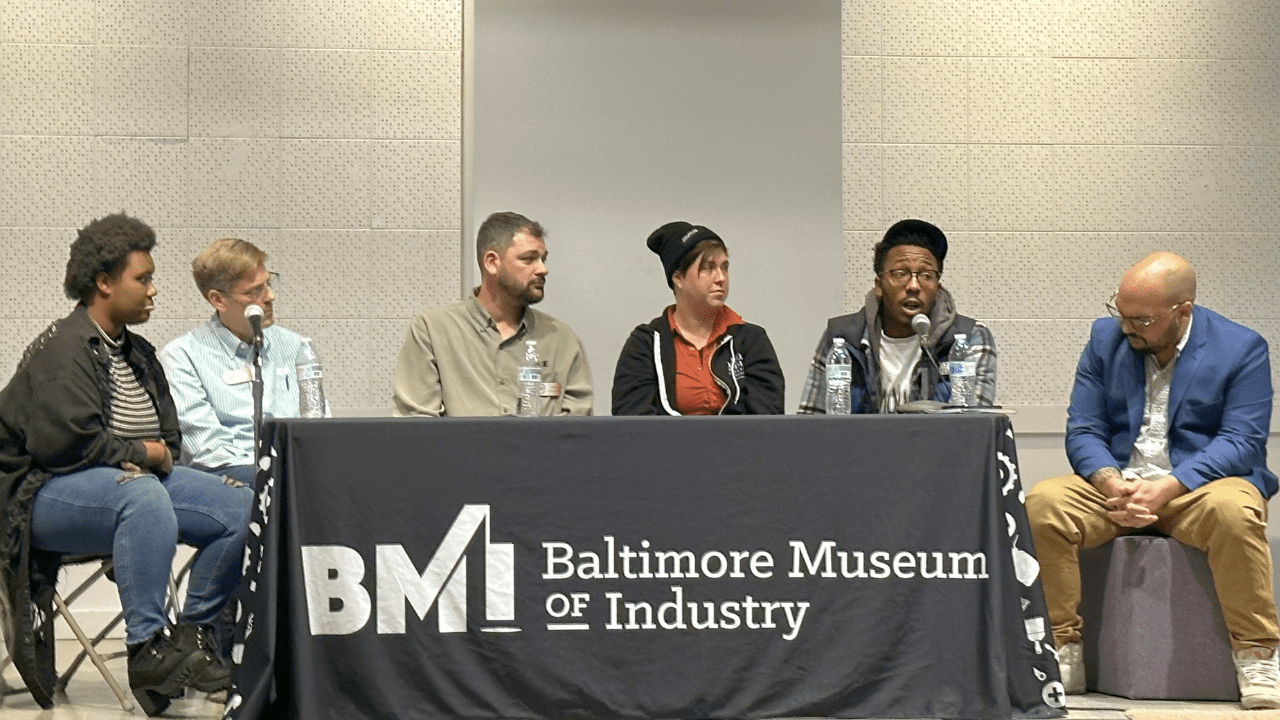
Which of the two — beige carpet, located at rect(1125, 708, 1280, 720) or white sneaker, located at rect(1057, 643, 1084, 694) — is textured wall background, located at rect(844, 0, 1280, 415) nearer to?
white sneaker, located at rect(1057, 643, 1084, 694)

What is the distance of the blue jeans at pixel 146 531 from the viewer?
326 centimetres

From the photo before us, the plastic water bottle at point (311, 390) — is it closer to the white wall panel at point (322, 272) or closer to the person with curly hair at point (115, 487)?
the person with curly hair at point (115, 487)

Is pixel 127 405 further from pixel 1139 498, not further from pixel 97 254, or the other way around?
pixel 1139 498

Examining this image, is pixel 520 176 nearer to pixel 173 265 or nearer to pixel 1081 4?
pixel 173 265

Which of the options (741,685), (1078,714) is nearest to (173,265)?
(741,685)

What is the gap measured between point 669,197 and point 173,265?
71.4 inches

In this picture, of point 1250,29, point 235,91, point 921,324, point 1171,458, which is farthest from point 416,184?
point 1250,29

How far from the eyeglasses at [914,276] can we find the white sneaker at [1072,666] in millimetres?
1086

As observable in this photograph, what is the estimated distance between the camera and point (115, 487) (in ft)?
10.9

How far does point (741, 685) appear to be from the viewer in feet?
9.71

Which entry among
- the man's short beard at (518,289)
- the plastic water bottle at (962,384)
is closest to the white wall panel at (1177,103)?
the plastic water bottle at (962,384)

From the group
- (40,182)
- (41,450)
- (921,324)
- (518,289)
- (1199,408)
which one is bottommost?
(41,450)

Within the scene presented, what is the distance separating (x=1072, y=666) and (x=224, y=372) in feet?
7.94

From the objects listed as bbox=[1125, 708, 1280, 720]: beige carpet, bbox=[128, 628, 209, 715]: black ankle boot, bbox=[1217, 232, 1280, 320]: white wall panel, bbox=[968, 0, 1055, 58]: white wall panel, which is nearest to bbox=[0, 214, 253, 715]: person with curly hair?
bbox=[128, 628, 209, 715]: black ankle boot
